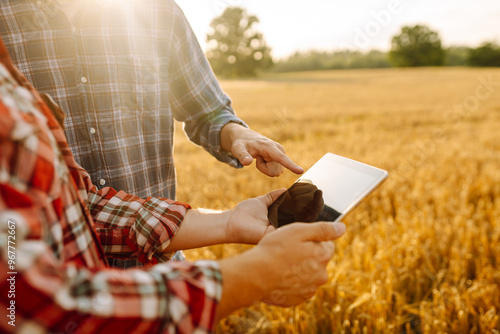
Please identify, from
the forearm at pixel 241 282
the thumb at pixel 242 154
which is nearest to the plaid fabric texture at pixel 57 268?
the forearm at pixel 241 282

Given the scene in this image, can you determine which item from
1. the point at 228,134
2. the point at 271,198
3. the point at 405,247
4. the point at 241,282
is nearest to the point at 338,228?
the point at 241,282

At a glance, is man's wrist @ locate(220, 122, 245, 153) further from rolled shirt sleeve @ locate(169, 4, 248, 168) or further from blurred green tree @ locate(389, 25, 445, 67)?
blurred green tree @ locate(389, 25, 445, 67)

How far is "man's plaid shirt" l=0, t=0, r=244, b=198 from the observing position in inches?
48.4

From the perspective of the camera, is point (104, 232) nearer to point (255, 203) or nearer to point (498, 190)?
point (255, 203)

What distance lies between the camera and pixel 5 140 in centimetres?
56

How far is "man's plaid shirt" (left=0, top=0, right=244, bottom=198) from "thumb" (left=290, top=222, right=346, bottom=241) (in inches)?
33.1

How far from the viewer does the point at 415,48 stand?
53812mm

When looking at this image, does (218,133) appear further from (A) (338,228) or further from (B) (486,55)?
(B) (486,55)

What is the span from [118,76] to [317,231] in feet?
3.23

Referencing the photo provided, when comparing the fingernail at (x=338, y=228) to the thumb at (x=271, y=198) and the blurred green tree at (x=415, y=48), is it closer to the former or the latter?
the thumb at (x=271, y=198)

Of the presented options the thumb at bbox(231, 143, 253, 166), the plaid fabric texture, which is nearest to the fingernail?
the plaid fabric texture

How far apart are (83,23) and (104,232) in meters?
0.77

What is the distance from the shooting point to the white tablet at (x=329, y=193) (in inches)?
41.9

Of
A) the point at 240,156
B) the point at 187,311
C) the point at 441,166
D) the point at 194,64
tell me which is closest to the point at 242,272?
the point at 187,311
